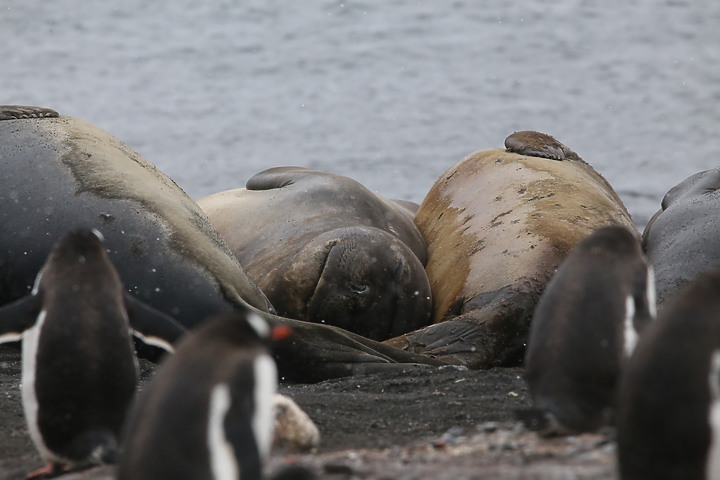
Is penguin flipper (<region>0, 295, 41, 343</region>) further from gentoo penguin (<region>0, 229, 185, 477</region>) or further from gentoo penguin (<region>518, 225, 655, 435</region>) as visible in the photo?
gentoo penguin (<region>518, 225, 655, 435</region>)

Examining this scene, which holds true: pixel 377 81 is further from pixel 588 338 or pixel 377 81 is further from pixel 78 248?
pixel 588 338

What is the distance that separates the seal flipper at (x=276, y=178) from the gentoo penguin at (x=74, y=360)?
14.0ft

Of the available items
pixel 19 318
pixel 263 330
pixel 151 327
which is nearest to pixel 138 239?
pixel 151 327

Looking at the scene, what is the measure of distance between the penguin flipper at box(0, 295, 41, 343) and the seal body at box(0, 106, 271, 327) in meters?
1.82

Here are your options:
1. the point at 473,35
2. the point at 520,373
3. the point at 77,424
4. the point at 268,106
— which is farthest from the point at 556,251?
the point at 473,35

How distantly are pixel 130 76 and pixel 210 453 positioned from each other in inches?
756

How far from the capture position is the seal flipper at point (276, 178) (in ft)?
27.6

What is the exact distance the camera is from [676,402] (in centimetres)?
307

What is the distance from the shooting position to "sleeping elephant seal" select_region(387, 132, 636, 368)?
645 centimetres

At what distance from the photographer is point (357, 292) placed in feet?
22.2

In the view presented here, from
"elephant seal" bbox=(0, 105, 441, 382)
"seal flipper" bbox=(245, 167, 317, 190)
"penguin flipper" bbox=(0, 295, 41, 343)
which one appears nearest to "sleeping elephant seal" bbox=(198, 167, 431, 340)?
"elephant seal" bbox=(0, 105, 441, 382)

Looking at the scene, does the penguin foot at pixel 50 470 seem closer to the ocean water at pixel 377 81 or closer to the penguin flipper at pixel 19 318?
the penguin flipper at pixel 19 318

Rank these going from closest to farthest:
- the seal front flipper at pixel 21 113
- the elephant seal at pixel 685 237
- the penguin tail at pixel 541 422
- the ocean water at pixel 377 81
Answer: the penguin tail at pixel 541 422, the elephant seal at pixel 685 237, the seal front flipper at pixel 21 113, the ocean water at pixel 377 81

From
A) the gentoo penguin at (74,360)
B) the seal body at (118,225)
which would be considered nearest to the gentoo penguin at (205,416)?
the gentoo penguin at (74,360)
